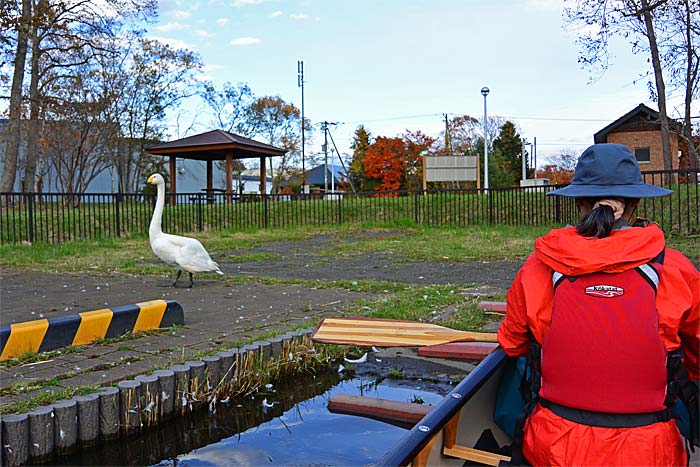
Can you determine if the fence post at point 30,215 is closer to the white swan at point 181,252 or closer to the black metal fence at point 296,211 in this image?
the black metal fence at point 296,211

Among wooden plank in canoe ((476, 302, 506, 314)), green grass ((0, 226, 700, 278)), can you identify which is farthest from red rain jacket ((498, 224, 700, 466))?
green grass ((0, 226, 700, 278))

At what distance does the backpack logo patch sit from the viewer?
1983 millimetres

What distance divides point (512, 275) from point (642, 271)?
23.0 ft

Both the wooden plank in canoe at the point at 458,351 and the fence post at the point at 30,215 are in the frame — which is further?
the fence post at the point at 30,215

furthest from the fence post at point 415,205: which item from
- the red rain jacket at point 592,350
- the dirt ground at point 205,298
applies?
the red rain jacket at point 592,350

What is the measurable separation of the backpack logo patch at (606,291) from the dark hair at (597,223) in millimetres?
175

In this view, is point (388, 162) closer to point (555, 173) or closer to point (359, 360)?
point (555, 173)

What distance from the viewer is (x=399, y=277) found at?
9.07 metres

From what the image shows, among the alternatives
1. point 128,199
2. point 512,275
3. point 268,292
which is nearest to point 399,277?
point 512,275

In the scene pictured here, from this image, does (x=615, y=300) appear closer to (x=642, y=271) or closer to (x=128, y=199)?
(x=642, y=271)

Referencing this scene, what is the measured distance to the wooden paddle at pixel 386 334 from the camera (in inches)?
132

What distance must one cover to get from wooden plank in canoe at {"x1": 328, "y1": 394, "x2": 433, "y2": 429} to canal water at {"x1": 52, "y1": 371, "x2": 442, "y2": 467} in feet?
0.38

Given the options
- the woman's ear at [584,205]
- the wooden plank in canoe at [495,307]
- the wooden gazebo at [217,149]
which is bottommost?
the wooden plank in canoe at [495,307]

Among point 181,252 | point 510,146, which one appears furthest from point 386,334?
point 510,146
